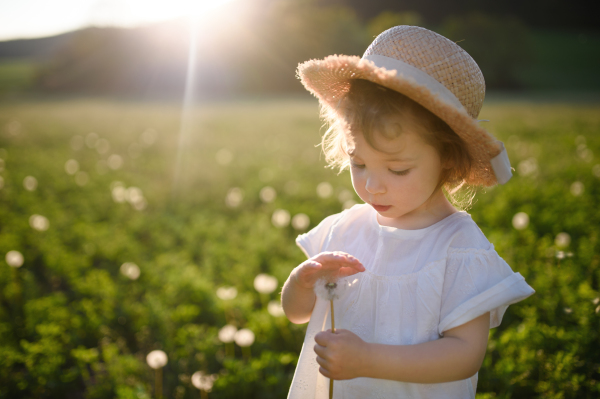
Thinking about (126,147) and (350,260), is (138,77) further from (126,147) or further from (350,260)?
(350,260)

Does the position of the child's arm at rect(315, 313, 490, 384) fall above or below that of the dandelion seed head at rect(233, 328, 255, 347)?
above

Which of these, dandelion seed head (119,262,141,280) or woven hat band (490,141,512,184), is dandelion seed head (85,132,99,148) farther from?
woven hat band (490,141,512,184)

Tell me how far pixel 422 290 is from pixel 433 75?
69 centimetres

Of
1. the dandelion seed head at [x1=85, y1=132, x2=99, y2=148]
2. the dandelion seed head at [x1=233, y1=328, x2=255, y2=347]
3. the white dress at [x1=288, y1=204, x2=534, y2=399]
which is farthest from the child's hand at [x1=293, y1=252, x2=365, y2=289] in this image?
the dandelion seed head at [x1=85, y1=132, x2=99, y2=148]

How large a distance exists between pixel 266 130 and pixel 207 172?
547cm

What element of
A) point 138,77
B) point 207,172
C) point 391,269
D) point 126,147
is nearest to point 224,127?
point 126,147

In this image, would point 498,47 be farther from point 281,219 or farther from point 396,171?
point 396,171

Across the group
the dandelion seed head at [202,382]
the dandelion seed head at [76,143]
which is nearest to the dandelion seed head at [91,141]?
the dandelion seed head at [76,143]

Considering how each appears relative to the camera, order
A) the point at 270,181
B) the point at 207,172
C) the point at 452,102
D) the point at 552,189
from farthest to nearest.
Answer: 1. the point at 207,172
2. the point at 270,181
3. the point at 552,189
4. the point at 452,102

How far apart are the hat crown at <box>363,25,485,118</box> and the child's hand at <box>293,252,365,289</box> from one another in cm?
62

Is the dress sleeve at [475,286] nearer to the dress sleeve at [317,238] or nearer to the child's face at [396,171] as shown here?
the child's face at [396,171]

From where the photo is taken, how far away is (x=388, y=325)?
144 centimetres

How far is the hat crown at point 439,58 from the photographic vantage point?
1.32 metres

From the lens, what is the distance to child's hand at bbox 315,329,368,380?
1281 millimetres
